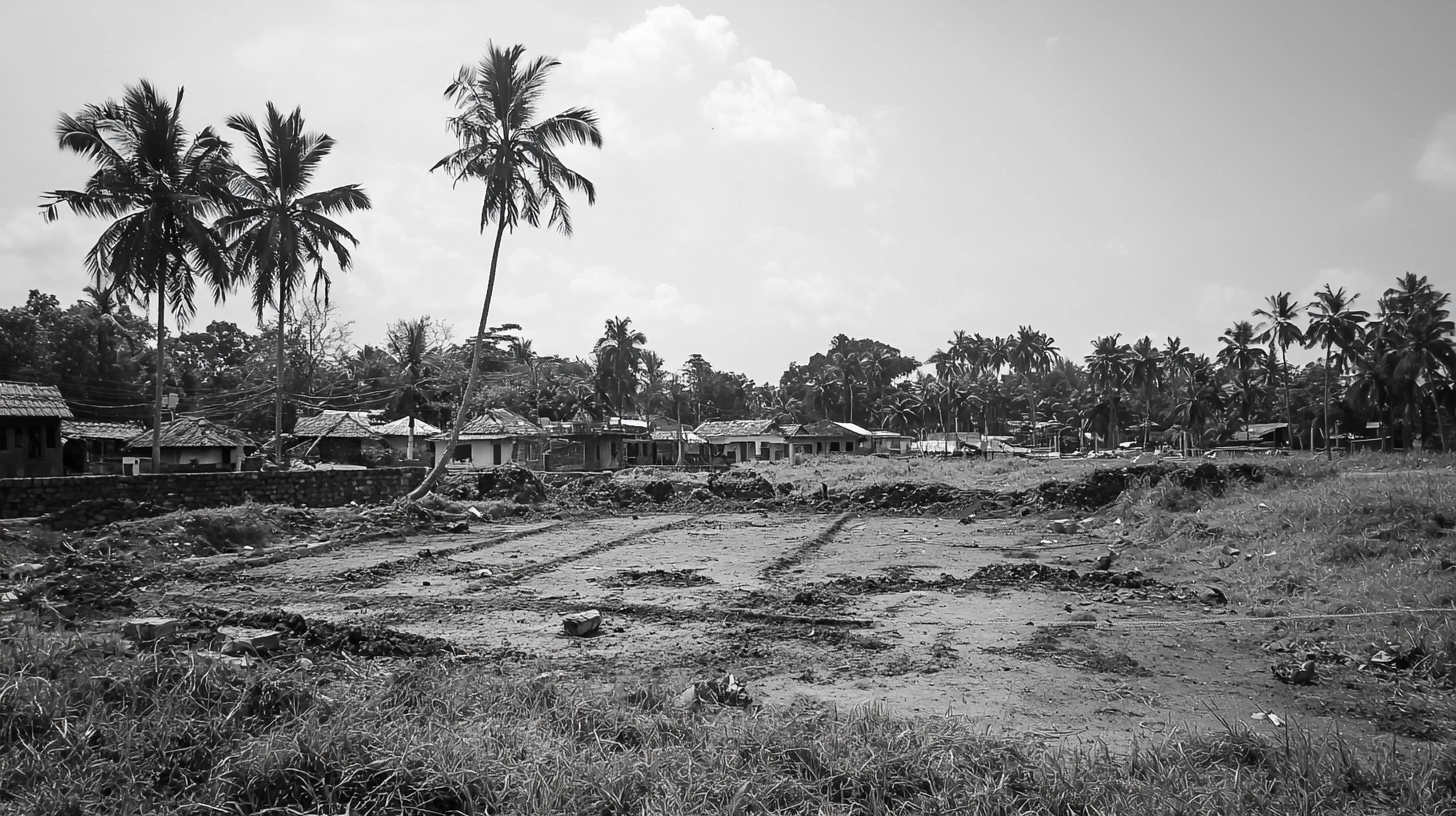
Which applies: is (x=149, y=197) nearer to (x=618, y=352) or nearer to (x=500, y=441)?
(x=500, y=441)

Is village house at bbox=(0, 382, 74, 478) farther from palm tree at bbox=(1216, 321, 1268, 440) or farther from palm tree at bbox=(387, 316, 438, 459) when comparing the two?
palm tree at bbox=(1216, 321, 1268, 440)

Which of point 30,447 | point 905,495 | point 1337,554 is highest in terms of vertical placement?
point 30,447

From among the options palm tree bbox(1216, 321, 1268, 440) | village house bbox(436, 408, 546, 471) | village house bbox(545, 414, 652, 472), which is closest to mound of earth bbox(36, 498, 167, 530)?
village house bbox(436, 408, 546, 471)

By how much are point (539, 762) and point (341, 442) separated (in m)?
36.0

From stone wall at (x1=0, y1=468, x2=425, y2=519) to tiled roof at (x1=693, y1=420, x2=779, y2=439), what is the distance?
1349 inches

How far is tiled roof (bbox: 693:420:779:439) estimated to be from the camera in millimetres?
55938

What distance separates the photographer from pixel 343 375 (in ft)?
164

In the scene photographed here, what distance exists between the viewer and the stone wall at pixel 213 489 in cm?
1477

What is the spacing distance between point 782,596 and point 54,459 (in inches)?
903

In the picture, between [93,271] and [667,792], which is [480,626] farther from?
[93,271]

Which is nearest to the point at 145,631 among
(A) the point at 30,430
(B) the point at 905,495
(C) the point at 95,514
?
(C) the point at 95,514

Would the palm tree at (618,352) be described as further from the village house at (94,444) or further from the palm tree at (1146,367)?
the palm tree at (1146,367)

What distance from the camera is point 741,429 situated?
5688 centimetres

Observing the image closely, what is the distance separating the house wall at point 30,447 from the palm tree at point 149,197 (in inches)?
178
